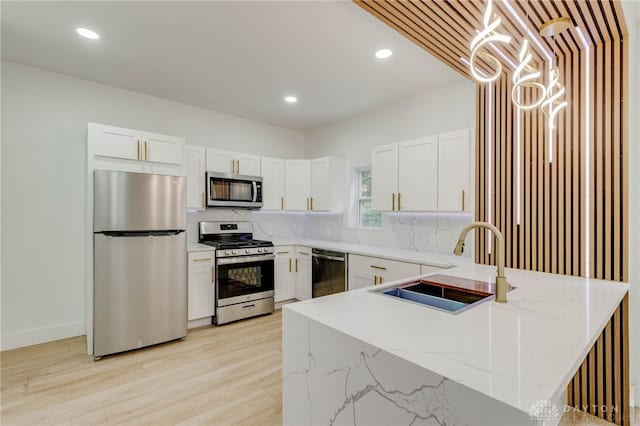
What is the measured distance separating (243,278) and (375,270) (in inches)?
65.9

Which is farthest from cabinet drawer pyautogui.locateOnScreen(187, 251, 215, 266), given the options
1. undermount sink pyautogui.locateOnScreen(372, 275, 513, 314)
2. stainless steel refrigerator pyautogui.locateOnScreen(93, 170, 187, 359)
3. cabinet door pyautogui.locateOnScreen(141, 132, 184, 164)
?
undermount sink pyautogui.locateOnScreen(372, 275, 513, 314)

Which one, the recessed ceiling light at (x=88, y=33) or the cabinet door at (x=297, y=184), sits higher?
the recessed ceiling light at (x=88, y=33)

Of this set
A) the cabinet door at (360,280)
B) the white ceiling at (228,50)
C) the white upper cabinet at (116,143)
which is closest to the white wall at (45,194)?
the white ceiling at (228,50)

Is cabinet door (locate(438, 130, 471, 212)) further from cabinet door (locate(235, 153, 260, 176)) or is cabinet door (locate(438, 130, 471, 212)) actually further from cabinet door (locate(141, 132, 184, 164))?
cabinet door (locate(141, 132, 184, 164))

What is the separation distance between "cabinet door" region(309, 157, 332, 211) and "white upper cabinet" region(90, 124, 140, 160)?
7.82 feet

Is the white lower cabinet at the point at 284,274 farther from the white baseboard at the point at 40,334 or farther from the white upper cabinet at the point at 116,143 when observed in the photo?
the white baseboard at the point at 40,334

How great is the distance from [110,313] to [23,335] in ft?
3.67

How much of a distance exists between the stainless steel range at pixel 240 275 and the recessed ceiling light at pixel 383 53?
2594 mm

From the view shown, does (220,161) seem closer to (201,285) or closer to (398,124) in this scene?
(201,285)

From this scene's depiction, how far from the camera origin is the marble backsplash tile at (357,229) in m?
3.54

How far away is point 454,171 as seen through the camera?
310 centimetres

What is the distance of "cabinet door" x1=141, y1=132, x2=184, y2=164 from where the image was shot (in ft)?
10.8

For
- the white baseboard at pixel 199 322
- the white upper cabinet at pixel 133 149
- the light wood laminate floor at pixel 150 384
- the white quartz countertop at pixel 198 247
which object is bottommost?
the light wood laminate floor at pixel 150 384

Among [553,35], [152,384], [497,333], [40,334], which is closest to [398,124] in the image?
[553,35]
